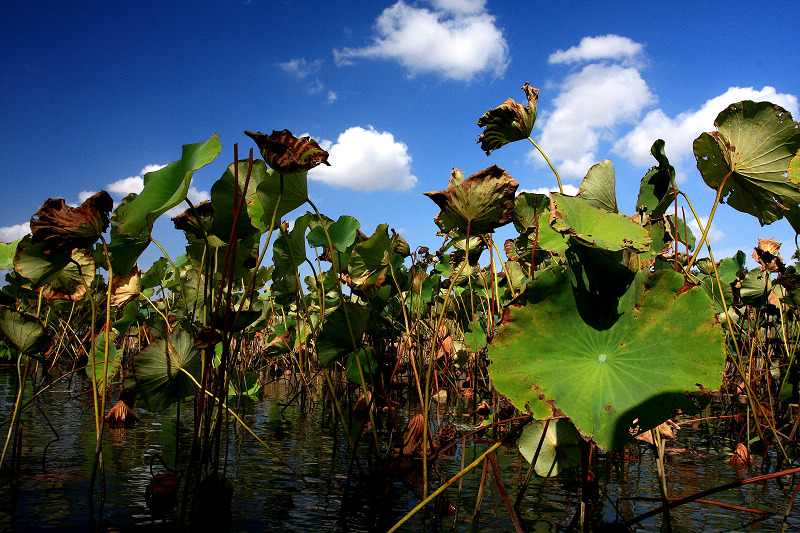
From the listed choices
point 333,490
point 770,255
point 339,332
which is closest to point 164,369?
point 339,332

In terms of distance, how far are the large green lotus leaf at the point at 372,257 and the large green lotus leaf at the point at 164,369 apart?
37.9 inches

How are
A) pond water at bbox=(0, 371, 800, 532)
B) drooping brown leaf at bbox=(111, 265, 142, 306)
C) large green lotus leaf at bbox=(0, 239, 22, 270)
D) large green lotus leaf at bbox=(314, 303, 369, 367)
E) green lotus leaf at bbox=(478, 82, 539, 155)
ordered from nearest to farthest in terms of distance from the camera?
green lotus leaf at bbox=(478, 82, 539, 155), pond water at bbox=(0, 371, 800, 532), large green lotus leaf at bbox=(314, 303, 369, 367), drooping brown leaf at bbox=(111, 265, 142, 306), large green lotus leaf at bbox=(0, 239, 22, 270)

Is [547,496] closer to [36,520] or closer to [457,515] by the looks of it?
[457,515]

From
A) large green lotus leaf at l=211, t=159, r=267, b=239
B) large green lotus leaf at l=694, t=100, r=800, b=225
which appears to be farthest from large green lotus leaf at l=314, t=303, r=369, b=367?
large green lotus leaf at l=694, t=100, r=800, b=225

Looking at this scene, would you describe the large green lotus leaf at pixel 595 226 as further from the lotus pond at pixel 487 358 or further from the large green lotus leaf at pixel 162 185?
the large green lotus leaf at pixel 162 185

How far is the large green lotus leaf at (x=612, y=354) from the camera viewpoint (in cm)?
125

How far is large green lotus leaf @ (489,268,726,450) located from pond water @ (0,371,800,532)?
0.40 metres

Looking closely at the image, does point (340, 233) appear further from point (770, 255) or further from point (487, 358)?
point (770, 255)

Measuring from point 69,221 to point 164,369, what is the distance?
2.30 feet

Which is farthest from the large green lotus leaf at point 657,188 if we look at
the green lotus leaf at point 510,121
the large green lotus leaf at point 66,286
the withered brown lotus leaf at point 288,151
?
the large green lotus leaf at point 66,286

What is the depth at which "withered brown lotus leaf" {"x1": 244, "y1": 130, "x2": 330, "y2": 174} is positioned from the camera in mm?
1512

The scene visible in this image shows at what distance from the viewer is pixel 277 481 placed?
2410 mm

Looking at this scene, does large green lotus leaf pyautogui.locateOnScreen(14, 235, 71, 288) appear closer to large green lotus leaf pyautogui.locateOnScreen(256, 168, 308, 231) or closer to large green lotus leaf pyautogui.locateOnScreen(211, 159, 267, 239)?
large green lotus leaf pyautogui.locateOnScreen(211, 159, 267, 239)

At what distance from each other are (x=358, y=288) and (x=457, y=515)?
4.82 feet
